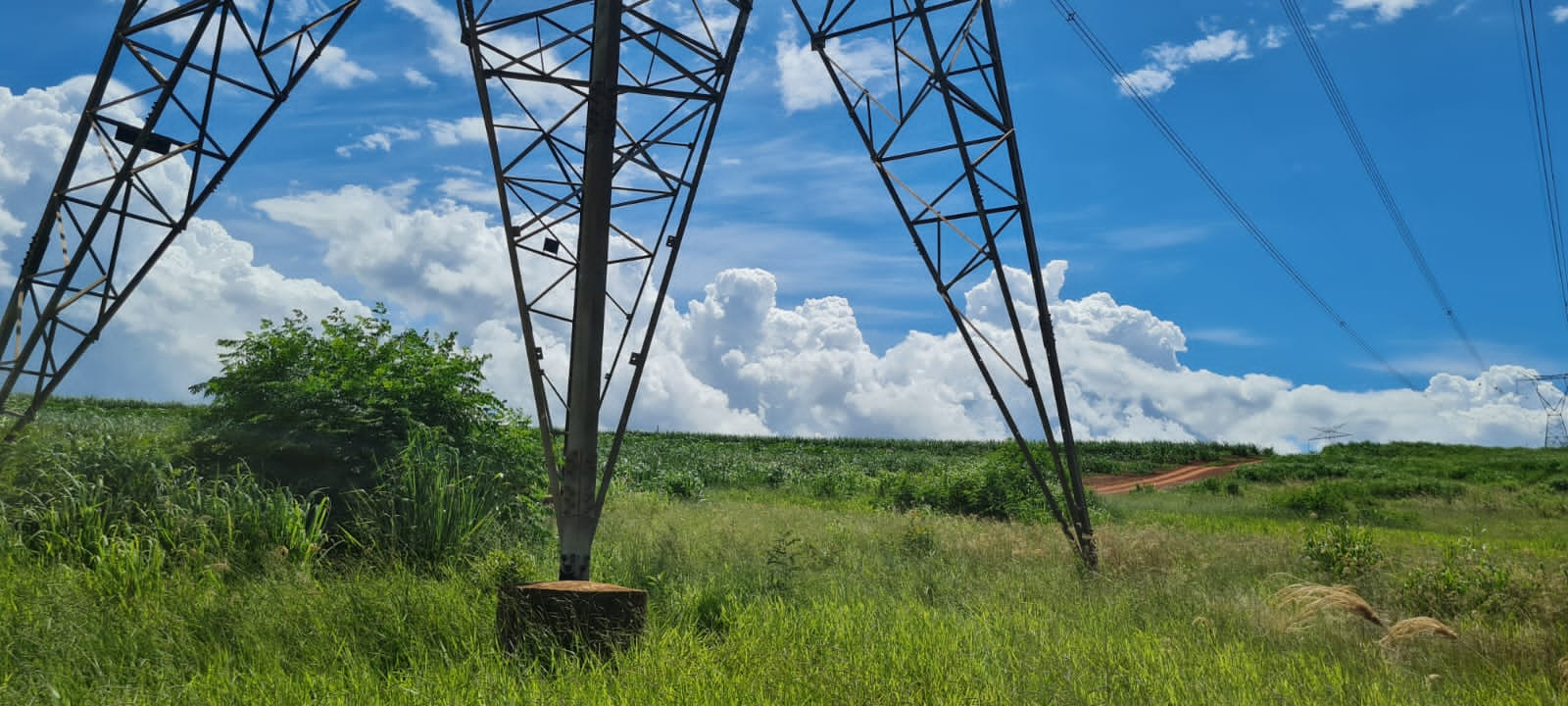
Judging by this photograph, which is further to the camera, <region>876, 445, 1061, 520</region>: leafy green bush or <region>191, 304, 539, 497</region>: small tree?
<region>876, 445, 1061, 520</region>: leafy green bush

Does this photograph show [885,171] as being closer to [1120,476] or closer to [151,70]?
[151,70]

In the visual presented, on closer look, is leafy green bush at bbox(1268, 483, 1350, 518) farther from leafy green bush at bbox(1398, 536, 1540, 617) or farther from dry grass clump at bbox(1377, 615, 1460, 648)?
dry grass clump at bbox(1377, 615, 1460, 648)

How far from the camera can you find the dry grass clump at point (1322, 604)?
7.80 metres

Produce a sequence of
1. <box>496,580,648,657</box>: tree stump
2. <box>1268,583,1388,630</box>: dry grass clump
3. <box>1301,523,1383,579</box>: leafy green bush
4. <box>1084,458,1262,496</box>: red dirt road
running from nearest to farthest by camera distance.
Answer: <box>496,580,648,657</box>: tree stump < <box>1268,583,1388,630</box>: dry grass clump < <box>1301,523,1383,579</box>: leafy green bush < <box>1084,458,1262,496</box>: red dirt road

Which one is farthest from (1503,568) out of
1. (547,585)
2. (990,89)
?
(547,585)

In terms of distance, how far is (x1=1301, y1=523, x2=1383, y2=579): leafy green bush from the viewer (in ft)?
35.6

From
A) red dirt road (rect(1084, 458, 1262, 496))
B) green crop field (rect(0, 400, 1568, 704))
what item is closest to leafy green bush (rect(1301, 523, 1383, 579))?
green crop field (rect(0, 400, 1568, 704))

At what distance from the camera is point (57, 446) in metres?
10.4

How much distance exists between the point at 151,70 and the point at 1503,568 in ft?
50.1

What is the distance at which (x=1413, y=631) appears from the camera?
24.4 feet

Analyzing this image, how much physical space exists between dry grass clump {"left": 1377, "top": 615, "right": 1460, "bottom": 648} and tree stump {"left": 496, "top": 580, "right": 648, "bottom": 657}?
18.8 feet

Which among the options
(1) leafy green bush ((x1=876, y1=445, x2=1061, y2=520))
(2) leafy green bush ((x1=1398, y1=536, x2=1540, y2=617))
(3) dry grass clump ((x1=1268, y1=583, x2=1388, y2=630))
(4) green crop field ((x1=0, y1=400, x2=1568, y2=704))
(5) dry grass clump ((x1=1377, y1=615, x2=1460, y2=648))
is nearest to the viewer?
(4) green crop field ((x1=0, y1=400, x2=1568, y2=704))

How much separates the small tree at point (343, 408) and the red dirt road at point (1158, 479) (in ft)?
99.9

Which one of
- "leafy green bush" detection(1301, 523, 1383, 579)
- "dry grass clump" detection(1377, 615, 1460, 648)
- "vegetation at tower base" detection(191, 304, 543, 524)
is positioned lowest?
"dry grass clump" detection(1377, 615, 1460, 648)
